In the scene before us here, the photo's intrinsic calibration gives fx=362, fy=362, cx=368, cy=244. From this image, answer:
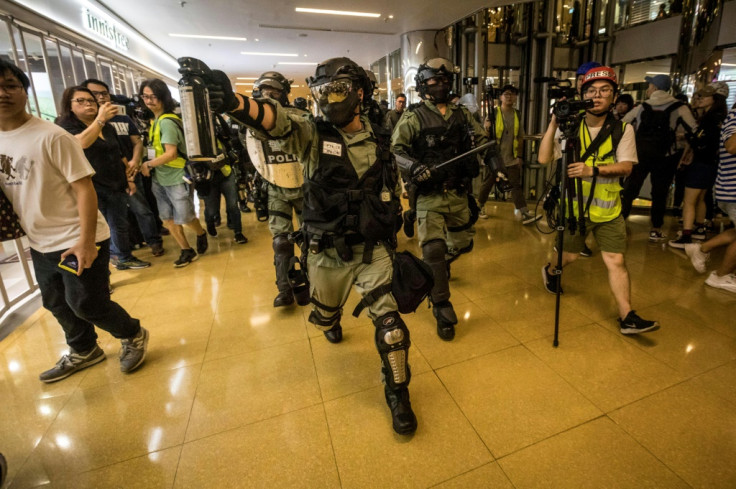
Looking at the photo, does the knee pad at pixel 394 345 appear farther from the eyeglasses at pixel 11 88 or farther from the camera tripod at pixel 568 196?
the eyeglasses at pixel 11 88

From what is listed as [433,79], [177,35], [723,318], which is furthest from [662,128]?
[177,35]

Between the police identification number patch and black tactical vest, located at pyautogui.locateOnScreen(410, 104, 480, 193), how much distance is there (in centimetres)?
109

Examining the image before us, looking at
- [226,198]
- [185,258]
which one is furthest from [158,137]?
[185,258]

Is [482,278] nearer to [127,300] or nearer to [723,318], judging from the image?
[723,318]

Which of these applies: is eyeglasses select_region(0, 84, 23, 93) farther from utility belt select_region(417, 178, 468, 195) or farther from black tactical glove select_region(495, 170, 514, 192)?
black tactical glove select_region(495, 170, 514, 192)

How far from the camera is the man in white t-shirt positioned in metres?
1.85

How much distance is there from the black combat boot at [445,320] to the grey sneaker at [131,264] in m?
3.56

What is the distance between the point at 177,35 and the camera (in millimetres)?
9500

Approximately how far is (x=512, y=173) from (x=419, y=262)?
4.02m

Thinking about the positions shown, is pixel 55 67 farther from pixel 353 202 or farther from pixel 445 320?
pixel 445 320

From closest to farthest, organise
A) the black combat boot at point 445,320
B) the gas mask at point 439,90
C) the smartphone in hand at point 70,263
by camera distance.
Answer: the smartphone in hand at point 70,263 < the black combat boot at point 445,320 < the gas mask at point 439,90

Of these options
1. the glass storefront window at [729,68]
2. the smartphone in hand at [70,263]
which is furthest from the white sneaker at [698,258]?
the smartphone in hand at [70,263]

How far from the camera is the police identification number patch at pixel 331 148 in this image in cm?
173

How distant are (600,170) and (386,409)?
2.01 m
